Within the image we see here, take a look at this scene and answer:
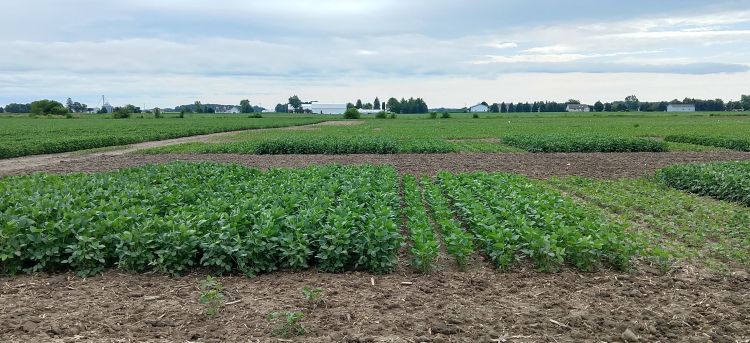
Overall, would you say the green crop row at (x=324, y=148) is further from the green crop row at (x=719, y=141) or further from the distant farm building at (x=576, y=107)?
the distant farm building at (x=576, y=107)

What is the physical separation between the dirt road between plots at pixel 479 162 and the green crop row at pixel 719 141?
181 inches

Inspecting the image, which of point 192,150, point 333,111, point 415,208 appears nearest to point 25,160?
point 192,150

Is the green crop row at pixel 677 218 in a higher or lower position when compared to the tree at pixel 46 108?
lower

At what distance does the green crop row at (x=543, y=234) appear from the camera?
26.7 ft

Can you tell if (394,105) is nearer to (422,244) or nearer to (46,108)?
(46,108)

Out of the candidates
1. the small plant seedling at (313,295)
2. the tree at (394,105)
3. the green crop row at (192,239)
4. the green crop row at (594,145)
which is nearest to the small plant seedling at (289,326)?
the small plant seedling at (313,295)

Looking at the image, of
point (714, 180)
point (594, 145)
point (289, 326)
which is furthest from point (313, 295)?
point (594, 145)

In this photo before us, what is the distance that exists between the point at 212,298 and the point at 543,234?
488cm

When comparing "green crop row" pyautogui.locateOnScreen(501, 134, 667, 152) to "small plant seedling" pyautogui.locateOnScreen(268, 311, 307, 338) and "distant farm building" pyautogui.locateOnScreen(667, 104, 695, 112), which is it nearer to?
"small plant seedling" pyautogui.locateOnScreen(268, 311, 307, 338)

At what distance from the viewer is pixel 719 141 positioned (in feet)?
112

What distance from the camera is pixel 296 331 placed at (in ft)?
19.0

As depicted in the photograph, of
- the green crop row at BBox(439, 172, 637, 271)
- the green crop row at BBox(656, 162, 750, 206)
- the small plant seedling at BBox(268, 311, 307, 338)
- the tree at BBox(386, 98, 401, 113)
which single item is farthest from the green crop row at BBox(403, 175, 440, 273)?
the tree at BBox(386, 98, 401, 113)

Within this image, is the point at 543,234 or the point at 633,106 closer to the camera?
the point at 543,234

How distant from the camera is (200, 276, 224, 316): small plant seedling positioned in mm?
6311
